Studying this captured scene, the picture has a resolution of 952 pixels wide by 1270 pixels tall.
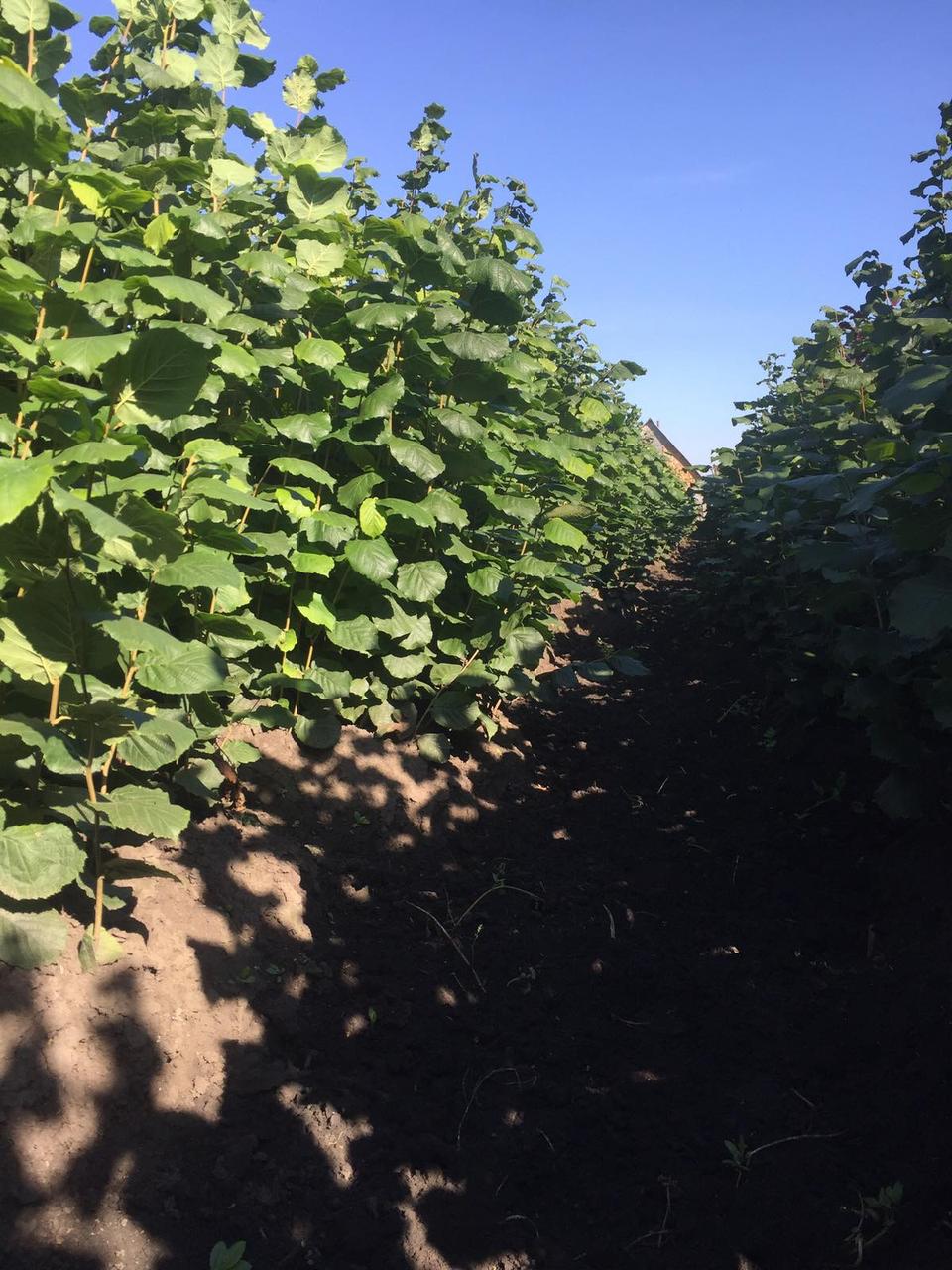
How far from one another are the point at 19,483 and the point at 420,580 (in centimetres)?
255

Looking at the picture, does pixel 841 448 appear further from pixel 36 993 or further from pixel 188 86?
pixel 36 993

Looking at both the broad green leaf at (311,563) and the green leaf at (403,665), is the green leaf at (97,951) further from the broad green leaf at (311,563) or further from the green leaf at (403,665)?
the green leaf at (403,665)

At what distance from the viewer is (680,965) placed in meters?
3.68

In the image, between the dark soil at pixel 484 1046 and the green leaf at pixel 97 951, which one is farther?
the green leaf at pixel 97 951

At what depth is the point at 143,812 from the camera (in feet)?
8.51

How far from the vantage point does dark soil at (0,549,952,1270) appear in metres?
2.32

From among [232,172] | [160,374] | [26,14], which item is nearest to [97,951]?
[160,374]

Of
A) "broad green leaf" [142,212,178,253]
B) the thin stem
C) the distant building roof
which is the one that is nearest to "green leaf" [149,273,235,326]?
"broad green leaf" [142,212,178,253]

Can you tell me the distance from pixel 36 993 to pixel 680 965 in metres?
2.41

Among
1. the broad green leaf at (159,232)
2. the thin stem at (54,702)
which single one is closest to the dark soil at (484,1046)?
the thin stem at (54,702)

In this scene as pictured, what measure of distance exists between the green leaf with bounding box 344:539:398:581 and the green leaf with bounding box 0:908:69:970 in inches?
78.4

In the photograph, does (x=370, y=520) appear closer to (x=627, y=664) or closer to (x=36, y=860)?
(x=627, y=664)

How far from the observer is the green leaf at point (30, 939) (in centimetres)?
239

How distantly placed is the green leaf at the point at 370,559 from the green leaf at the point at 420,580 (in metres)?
0.29
